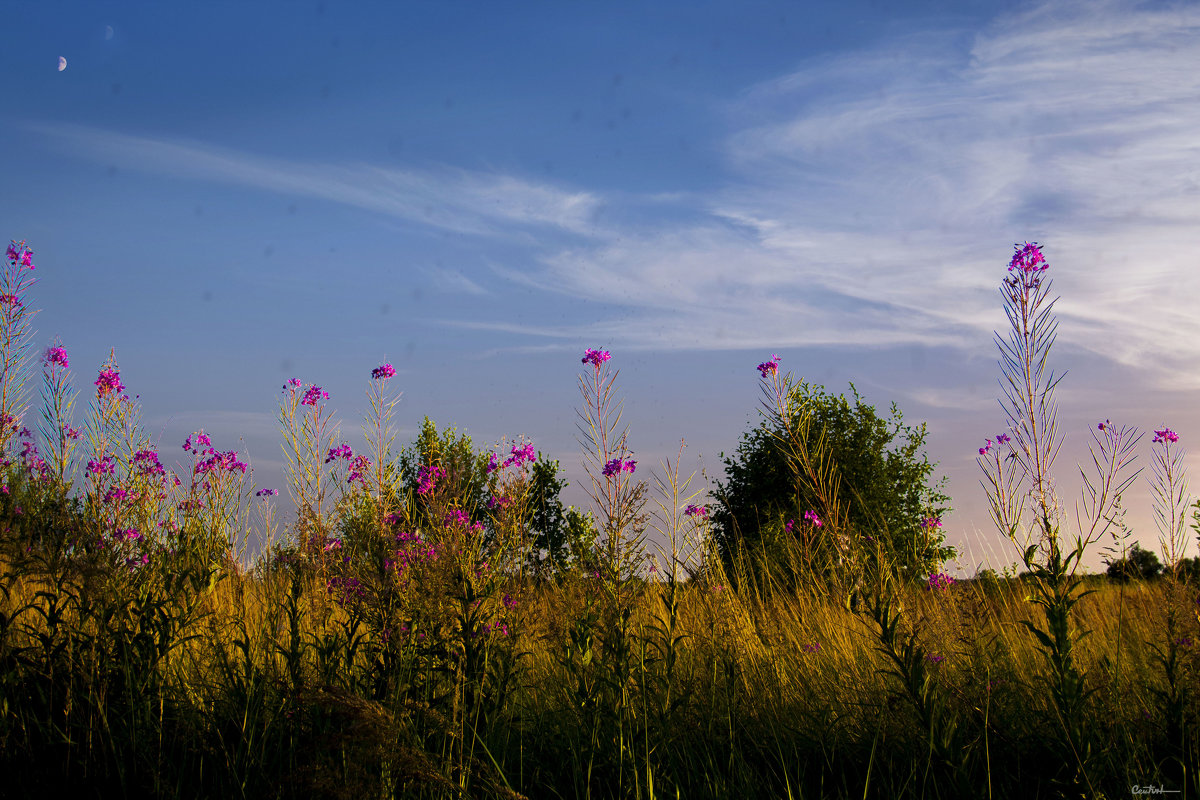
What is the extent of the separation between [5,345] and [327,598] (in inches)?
105

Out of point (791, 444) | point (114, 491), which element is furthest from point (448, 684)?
point (114, 491)

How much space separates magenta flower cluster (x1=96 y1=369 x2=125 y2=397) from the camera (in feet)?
16.1

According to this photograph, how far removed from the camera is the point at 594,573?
11.0 feet

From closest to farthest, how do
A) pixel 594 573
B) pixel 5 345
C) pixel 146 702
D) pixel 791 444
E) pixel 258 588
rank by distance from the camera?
pixel 146 702, pixel 594 573, pixel 791 444, pixel 5 345, pixel 258 588

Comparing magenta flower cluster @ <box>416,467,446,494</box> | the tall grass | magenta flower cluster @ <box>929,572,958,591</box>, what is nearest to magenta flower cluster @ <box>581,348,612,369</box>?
the tall grass

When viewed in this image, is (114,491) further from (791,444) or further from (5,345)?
(791,444)

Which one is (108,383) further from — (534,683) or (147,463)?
(534,683)

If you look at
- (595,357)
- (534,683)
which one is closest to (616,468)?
(595,357)

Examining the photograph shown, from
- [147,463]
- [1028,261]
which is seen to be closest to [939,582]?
[1028,261]

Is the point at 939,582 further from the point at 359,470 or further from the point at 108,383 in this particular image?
the point at 108,383

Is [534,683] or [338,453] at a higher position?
[338,453]

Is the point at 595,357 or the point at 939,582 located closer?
the point at 595,357

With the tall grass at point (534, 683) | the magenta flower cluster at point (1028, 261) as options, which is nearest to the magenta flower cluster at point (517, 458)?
the tall grass at point (534, 683)

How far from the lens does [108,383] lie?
4.95 m
